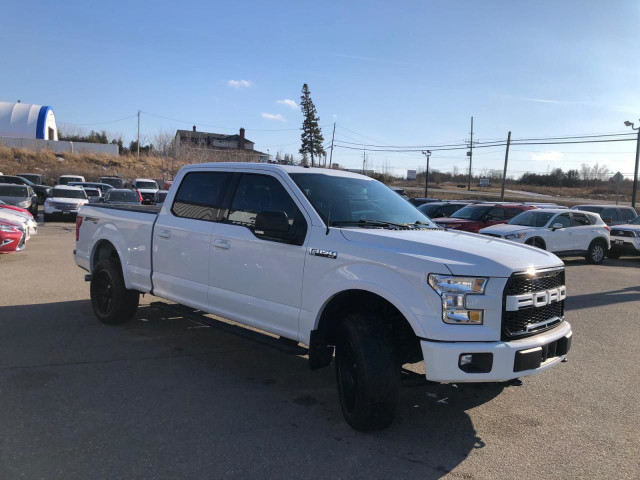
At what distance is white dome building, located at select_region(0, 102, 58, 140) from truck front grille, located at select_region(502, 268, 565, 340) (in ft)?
262

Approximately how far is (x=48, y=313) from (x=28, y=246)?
815cm

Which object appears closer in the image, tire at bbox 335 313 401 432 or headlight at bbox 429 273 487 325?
headlight at bbox 429 273 487 325

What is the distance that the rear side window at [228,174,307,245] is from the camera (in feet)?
14.7

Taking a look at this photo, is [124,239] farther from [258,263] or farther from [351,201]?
[351,201]

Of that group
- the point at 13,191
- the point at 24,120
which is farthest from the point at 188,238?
the point at 24,120

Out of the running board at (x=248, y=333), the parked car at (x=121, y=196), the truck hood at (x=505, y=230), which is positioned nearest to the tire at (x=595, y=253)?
the truck hood at (x=505, y=230)

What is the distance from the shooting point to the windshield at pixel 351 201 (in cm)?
460

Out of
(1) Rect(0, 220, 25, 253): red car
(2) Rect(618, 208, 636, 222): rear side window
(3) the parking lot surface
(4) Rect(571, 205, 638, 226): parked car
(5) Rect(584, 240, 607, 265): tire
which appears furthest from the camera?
(2) Rect(618, 208, 636, 222): rear side window

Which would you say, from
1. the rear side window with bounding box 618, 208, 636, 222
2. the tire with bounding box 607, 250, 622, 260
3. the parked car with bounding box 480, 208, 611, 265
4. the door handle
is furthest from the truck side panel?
the rear side window with bounding box 618, 208, 636, 222

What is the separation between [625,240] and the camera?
1755cm

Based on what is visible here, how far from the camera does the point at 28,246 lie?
14.1 metres

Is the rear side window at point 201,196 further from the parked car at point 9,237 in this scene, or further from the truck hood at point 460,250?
the parked car at point 9,237

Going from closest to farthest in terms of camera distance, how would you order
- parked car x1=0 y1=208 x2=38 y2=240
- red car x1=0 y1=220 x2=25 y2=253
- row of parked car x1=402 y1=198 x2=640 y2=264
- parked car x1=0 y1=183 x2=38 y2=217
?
red car x1=0 y1=220 x2=25 y2=253 < parked car x1=0 y1=208 x2=38 y2=240 < row of parked car x1=402 y1=198 x2=640 y2=264 < parked car x1=0 y1=183 x2=38 y2=217

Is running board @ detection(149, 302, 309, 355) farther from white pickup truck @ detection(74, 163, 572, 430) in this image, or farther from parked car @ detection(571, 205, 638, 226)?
parked car @ detection(571, 205, 638, 226)
